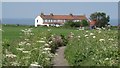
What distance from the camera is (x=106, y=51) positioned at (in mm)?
15773

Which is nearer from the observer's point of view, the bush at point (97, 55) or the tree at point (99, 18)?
the bush at point (97, 55)

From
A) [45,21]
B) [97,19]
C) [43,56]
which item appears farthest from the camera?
[45,21]

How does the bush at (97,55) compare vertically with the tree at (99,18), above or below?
above

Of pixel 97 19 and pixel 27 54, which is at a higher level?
pixel 27 54

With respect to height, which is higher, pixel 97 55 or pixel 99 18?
pixel 97 55

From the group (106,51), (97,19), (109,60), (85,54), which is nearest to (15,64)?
(109,60)

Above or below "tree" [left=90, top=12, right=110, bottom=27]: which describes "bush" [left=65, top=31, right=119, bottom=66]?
above

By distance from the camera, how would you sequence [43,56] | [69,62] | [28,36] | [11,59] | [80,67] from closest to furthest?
[11,59]
[43,56]
[80,67]
[69,62]
[28,36]

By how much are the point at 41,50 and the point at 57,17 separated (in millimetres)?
107545

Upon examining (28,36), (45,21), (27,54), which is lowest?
(45,21)

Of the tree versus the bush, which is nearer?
the bush

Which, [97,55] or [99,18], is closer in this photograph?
[97,55]

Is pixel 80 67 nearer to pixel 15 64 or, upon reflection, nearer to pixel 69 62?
pixel 69 62

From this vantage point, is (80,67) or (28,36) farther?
(28,36)
